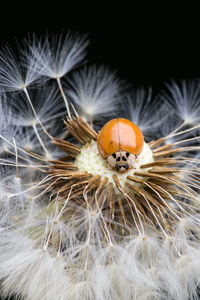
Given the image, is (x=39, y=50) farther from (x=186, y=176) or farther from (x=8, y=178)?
(x=186, y=176)

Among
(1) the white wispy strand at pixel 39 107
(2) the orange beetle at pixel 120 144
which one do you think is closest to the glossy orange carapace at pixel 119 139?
(2) the orange beetle at pixel 120 144

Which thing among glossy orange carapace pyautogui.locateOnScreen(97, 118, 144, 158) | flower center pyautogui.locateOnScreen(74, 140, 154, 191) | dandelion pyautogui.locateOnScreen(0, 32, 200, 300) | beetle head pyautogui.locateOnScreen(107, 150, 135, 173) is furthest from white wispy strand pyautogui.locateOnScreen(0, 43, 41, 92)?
beetle head pyautogui.locateOnScreen(107, 150, 135, 173)

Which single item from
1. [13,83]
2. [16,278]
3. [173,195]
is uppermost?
[13,83]

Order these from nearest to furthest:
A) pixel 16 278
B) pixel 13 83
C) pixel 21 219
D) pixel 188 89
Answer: pixel 16 278 < pixel 21 219 < pixel 13 83 < pixel 188 89

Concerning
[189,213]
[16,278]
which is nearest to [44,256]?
[16,278]

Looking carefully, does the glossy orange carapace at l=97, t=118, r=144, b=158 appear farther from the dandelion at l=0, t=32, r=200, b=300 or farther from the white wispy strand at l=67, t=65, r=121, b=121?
the white wispy strand at l=67, t=65, r=121, b=121

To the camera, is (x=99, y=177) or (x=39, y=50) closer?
(x=99, y=177)

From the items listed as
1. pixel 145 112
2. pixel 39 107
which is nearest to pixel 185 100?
pixel 145 112

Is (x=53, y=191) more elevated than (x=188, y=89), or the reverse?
(x=188, y=89)
